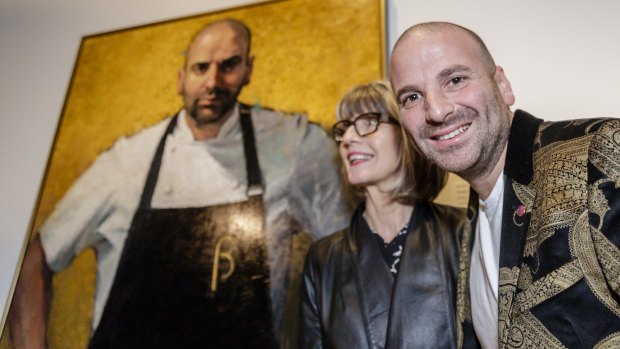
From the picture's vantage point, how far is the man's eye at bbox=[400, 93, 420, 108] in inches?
33.8

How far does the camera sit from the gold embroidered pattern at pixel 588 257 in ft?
2.03

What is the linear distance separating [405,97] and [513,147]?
0.65 feet

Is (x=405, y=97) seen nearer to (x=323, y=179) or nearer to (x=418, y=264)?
(x=418, y=264)

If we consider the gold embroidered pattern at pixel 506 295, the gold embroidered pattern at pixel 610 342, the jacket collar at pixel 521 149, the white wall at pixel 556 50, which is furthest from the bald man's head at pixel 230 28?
the gold embroidered pattern at pixel 610 342

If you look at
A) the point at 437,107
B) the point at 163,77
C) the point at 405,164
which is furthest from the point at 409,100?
the point at 163,77

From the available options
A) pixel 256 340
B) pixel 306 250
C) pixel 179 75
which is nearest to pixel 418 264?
pixel 306 250

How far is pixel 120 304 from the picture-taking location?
4.40 ft

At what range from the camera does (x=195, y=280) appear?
1.30 meters

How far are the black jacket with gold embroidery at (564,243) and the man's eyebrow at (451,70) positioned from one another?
0.16 metres

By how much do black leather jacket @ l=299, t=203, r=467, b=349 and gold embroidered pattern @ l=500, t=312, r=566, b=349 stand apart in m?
0.29

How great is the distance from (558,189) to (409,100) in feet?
0.96

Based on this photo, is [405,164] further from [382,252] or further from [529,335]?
[529,335]

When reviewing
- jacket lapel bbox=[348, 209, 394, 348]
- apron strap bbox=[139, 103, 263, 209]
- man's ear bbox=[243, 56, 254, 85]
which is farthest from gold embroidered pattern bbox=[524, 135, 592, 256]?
man's ear bbox=[243, 56, 254, 85]

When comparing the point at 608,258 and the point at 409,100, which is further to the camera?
the point at 409,100
